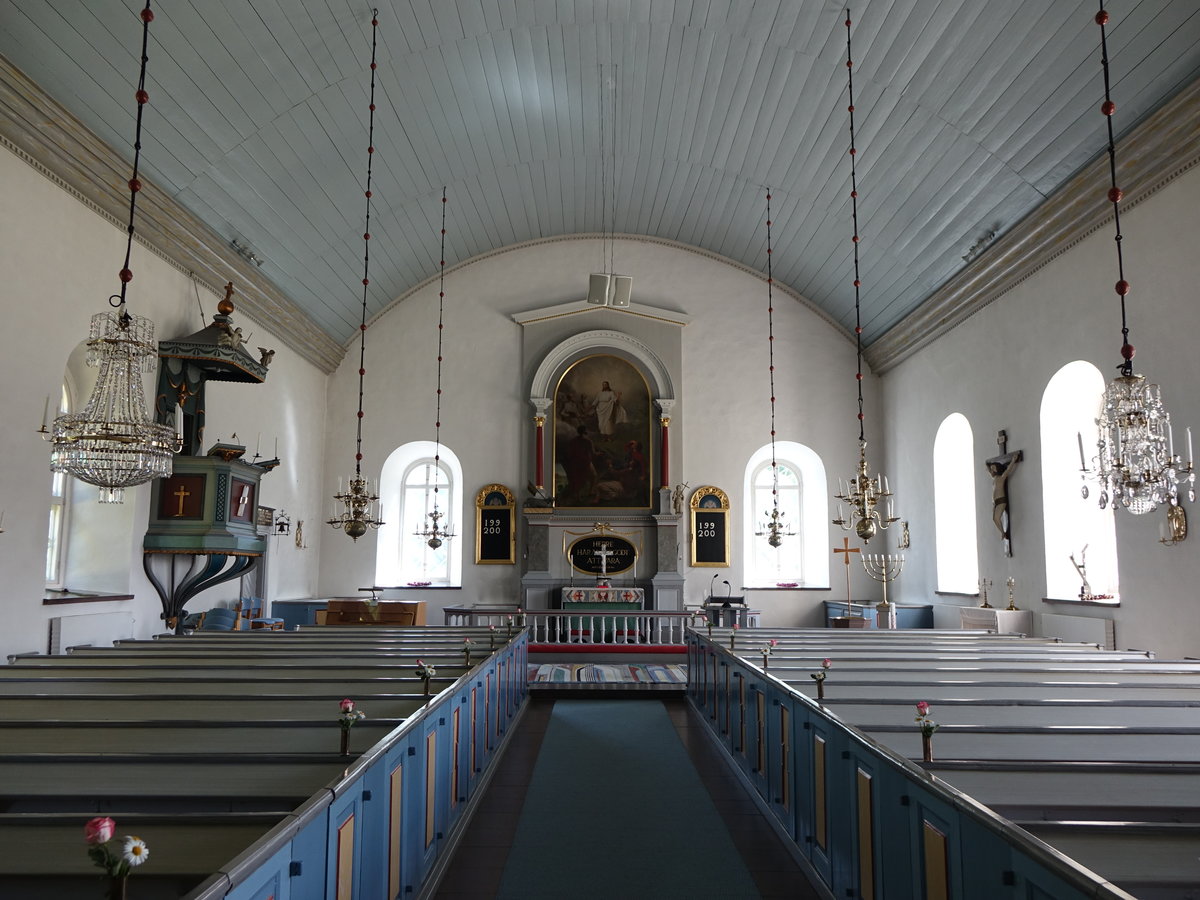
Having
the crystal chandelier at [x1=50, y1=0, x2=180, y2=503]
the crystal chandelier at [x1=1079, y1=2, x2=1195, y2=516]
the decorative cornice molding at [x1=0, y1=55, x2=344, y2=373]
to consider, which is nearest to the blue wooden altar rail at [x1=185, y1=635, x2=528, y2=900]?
the crystal chandelier at [x1=50, y1=0, x2=180, y2=503]

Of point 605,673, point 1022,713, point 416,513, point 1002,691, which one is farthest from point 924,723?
point 416,513

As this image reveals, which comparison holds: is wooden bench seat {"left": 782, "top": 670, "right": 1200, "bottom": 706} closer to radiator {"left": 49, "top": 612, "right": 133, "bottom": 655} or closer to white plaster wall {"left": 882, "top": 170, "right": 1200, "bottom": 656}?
white plaster wall {"left": 882, "top": 170, "right": 1200, "bottom": 656}

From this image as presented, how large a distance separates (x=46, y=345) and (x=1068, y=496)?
1042 cm

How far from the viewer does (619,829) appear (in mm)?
5109

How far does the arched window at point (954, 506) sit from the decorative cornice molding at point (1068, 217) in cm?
152

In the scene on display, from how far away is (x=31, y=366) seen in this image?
784 centimetres

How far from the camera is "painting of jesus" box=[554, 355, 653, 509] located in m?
15.3

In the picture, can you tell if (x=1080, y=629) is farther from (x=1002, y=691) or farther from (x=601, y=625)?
(x=601, y=625)

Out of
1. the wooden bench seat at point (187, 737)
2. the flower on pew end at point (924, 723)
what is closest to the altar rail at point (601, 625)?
the wooden bench seat at point (187, 737)

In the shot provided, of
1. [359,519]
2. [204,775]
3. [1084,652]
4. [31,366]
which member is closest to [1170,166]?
[1084,652]

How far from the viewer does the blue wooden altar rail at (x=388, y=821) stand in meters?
2.22

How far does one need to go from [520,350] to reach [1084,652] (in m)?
10.8

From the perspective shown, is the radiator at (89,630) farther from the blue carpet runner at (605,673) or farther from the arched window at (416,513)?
the arched window at (416,513)

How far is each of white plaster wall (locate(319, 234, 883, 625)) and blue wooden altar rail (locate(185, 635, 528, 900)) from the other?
9.57 meters
